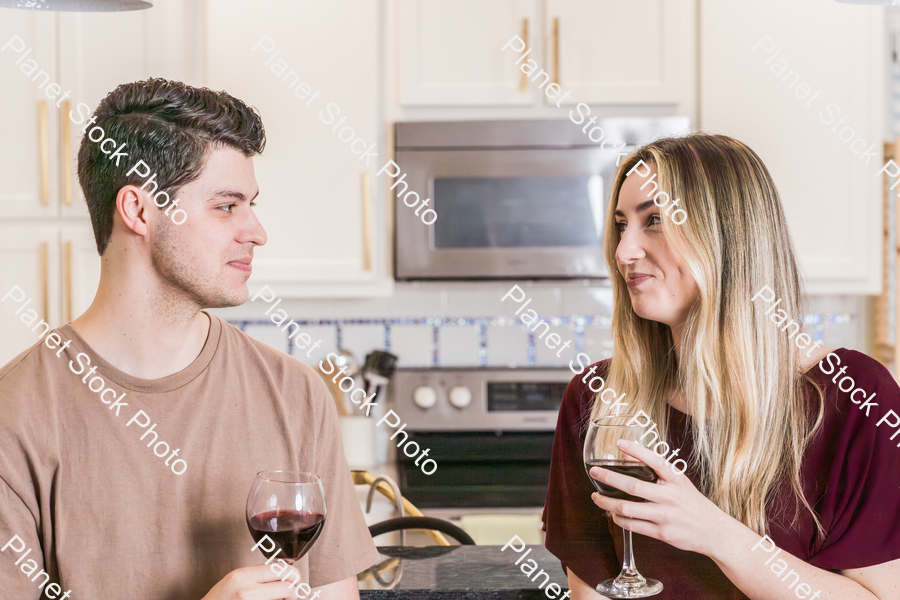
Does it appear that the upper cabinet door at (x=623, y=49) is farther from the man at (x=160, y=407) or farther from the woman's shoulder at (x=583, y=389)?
the man at (x=160, y=407)

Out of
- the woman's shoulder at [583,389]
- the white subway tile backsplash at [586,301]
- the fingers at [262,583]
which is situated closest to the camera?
the fingers at [262,583]

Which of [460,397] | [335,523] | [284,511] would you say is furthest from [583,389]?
[460,397]

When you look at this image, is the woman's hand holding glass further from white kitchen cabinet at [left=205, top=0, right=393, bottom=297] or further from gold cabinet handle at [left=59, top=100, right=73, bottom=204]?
gold cabinet handle at [left=59, top=100, right=73, bottom=204]

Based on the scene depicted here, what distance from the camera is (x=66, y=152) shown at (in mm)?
2344

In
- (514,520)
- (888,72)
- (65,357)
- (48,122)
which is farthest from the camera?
(888,72)

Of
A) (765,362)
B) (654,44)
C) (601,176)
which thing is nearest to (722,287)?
(765,362)

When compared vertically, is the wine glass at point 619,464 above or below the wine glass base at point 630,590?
above

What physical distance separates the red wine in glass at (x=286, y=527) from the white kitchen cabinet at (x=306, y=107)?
4.96ft

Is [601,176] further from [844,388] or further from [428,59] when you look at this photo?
[844,388]

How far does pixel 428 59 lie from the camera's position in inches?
94.7

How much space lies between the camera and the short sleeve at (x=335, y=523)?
3.76 feet

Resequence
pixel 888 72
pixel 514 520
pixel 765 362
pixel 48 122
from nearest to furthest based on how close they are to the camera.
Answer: pixel 765 362 < pixel 514 520 < pixel 48 122 < pixel 888 72

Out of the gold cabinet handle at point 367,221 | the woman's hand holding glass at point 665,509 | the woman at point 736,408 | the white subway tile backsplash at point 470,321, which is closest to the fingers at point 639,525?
the woman's hand holding glass at point 665,509

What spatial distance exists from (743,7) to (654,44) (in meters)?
0.28
